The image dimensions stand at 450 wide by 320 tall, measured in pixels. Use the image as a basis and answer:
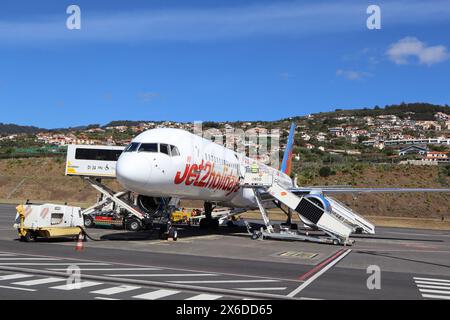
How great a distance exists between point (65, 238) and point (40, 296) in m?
14.5

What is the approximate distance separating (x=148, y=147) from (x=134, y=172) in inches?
72.4

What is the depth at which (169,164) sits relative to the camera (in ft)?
72.5

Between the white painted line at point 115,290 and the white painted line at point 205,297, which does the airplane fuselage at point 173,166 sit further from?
the white painted line at point 205,297

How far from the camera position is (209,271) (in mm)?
15258

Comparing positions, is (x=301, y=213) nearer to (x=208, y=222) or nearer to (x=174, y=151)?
(x=208, y=222)

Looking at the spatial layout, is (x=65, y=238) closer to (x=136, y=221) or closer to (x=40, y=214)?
(x=40, y=214)

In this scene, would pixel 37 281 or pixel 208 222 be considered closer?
pixel 37 281

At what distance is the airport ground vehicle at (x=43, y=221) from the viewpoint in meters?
22.2

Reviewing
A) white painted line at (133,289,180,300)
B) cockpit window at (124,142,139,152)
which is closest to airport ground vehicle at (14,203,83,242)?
cockpit window at (124,142,139,152)

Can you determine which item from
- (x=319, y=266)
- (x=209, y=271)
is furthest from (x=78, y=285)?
(x=319, y=266)

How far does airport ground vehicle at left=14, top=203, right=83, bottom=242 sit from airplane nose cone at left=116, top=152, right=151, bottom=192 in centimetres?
416

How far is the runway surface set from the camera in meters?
11.6

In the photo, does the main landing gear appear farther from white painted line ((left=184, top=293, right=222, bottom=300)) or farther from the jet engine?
white painted line ((left=184, top=293, right=222, bottom=300))
